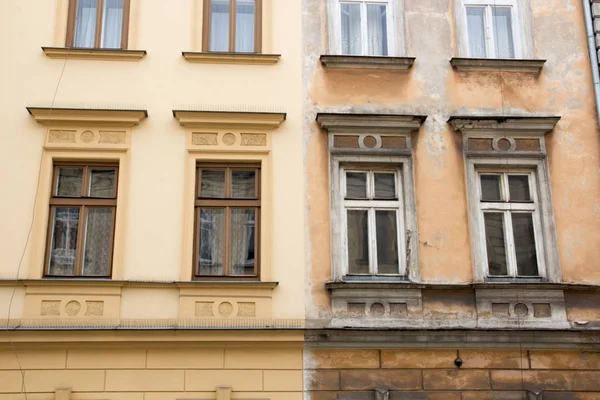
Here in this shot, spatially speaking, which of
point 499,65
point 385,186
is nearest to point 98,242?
point 385,186

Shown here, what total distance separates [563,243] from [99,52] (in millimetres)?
6547

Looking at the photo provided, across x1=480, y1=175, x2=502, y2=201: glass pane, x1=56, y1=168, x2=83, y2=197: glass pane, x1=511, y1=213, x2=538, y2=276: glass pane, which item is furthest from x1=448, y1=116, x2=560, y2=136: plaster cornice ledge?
x1=56, y1=168, x2=83, y2=197: glass pane

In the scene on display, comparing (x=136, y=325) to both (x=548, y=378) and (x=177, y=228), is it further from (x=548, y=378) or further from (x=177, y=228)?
(x=548, y=378)

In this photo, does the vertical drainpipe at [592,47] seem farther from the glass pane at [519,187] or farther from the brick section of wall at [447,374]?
the brick section of wall at [447,374]

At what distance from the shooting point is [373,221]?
899cm

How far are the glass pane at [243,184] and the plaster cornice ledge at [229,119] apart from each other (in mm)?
600

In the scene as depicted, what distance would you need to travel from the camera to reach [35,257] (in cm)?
847

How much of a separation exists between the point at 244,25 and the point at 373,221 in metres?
3.34

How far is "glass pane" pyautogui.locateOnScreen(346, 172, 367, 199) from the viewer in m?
9.09

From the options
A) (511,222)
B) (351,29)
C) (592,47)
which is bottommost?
(511,222)

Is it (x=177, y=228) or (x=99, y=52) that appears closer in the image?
(x=177, y=228)

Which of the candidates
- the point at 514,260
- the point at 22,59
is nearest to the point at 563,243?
the point at 514,260

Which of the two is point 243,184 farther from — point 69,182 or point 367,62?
point 367,62

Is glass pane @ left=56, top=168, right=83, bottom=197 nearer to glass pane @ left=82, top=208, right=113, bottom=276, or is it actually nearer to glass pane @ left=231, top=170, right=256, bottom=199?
glass pane @ left=82, top=208, right=113, bottom=276
